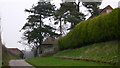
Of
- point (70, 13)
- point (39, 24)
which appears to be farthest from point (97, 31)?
point (39, 24)

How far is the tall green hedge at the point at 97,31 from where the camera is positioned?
1928cm

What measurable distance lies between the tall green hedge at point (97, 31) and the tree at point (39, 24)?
18.9 meters

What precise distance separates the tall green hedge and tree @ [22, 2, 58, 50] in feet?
62.2

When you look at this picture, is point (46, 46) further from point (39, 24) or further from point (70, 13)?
point (70, 13)

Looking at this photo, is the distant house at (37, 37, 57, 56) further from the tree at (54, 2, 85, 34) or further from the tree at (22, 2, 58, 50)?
the tree at (54, 2, 85, 34)

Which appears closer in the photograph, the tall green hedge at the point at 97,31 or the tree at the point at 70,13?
the tall green hedge at the point at 97,31

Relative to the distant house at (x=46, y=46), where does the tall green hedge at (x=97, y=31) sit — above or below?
above

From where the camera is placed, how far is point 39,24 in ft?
170

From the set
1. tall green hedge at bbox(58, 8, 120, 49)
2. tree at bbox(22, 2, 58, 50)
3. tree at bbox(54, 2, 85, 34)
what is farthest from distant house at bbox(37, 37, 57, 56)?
tall green hedge at bbox(58, 8, 120, 49)

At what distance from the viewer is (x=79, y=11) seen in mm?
39438

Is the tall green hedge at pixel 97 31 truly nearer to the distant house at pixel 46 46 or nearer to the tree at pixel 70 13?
the tree at pixel 70 13

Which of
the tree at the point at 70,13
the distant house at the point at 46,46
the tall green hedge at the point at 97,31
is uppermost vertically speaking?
the tree at the point at 70,13

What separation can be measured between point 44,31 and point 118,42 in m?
31.8

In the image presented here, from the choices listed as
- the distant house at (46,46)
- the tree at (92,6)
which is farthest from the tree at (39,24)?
the tree at (92,6)
